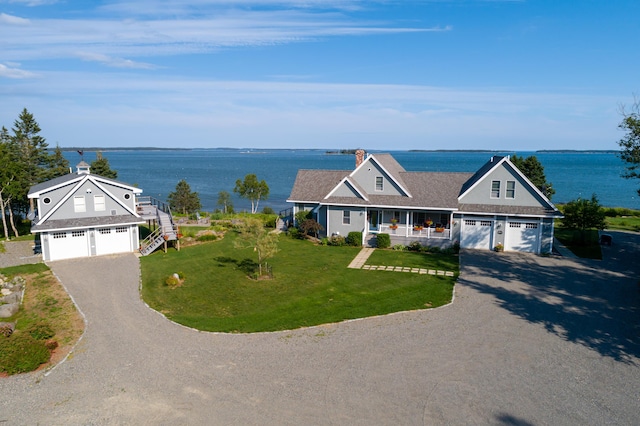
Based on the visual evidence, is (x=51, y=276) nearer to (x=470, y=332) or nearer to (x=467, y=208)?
(x=470, y=332)

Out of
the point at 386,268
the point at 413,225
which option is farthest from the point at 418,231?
the point at 386,268

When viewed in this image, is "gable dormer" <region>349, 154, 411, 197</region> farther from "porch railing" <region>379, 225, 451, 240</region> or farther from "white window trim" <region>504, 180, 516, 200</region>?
"white window trim" <region>504, 180, 516, 200</region>

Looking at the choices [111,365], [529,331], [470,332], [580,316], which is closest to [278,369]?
[111,365]

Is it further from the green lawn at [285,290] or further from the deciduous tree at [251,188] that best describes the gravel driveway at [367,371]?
the deciduous tree at [251,188]

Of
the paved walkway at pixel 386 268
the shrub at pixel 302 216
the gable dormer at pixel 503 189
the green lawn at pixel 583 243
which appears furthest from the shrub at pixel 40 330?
the green lawn at pixel 583 243

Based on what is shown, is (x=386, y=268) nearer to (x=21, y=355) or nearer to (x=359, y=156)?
(x=359, y=156)
